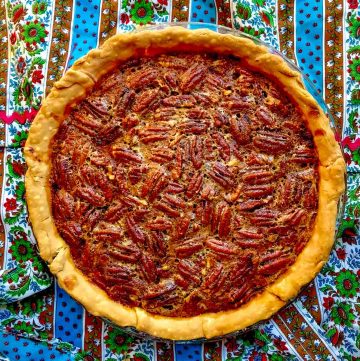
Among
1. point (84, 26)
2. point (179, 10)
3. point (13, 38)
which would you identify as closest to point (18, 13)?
point (13, 38)

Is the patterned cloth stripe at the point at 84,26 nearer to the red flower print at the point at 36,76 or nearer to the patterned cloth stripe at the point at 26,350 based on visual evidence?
the red flower print at the point at 36,76

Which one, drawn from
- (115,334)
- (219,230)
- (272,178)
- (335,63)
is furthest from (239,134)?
(115,334)

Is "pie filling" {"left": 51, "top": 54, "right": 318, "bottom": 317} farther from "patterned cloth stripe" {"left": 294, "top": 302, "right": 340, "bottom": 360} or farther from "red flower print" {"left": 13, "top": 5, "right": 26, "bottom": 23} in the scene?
"red flower print" {"left": 13, "top": 5, "right": 26, "bottom": 23}

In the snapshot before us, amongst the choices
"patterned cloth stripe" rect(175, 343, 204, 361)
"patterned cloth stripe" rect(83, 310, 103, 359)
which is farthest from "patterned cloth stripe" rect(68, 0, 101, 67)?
"patterned cloth stripe" rect(175, 343, 204, 361)

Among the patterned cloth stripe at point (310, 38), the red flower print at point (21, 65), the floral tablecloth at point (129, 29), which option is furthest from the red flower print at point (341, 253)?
the red flower print at point (21, 65)

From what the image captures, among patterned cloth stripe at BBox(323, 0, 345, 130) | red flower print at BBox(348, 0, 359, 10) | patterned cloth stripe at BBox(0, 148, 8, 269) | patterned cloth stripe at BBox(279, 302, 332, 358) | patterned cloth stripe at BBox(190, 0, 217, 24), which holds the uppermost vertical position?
patterned cloth stripe at BBox(190, 0, 217, 24)

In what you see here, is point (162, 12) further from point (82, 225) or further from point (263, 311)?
point (263, 311)
